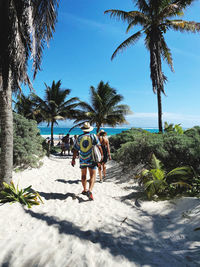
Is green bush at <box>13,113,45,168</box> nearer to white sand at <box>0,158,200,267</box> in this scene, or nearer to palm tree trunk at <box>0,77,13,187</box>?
palm tree trunk at <box>0,77,13,187</box>

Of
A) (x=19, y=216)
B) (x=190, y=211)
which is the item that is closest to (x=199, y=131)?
(x=190, y=211)

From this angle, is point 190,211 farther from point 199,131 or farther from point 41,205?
point 199,131

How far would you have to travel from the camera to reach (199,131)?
6.53 metres

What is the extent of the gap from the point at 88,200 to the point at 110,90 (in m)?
15.6

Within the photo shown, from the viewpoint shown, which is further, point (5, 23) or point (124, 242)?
point (5, 23)

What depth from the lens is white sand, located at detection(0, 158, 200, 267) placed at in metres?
2.09

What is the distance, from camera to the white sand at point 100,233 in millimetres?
2094

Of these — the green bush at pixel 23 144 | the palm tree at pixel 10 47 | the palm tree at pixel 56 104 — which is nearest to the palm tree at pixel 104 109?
the palm tree at pixel 56 104

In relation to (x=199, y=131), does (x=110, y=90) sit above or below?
above

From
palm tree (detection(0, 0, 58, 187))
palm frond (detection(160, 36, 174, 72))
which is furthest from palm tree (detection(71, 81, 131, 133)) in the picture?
palm tree (detection(0, 0, 58, 187))

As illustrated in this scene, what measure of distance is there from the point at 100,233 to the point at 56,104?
18.5 meters

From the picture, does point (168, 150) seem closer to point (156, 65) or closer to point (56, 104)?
point (156, 65)

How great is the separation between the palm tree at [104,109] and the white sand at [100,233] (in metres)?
13.3

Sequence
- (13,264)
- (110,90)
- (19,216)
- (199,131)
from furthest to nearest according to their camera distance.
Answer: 1. (110,90)
2. (199,131)
3. (19,216)
4. (13,264)
